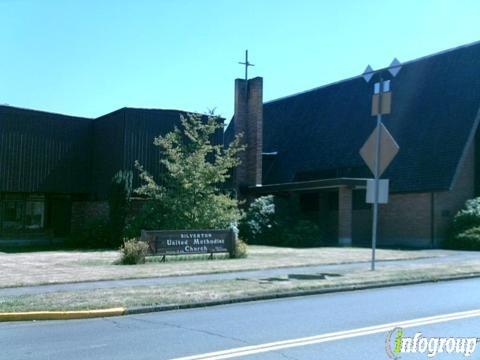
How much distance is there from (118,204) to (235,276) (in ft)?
46.4

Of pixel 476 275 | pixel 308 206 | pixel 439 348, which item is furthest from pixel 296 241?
pixel 439 348

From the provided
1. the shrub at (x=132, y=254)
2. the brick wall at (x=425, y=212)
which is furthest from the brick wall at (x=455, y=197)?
the shrub at (x=132, y=254)

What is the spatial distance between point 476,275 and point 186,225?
13.1 metres

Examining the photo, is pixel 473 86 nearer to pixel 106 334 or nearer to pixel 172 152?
pixel 172 152

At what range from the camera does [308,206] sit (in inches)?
1389

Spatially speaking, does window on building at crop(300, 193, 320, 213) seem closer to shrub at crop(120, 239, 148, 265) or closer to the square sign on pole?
shrub at crop(120, 239, 148, 265)

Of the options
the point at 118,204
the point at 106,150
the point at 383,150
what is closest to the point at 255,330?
the point at 383,150

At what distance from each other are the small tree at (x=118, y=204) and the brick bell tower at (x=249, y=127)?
30.4ft

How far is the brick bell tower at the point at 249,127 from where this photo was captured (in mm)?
36781

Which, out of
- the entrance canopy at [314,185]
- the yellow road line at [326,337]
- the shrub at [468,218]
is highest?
the entrance canopy at [314,185]

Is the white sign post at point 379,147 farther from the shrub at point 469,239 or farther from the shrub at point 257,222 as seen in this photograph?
the shrub at point 257,222

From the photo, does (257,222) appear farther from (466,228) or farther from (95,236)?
(466,228)

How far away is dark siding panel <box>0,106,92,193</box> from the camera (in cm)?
2947

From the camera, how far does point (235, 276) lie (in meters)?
15.3
